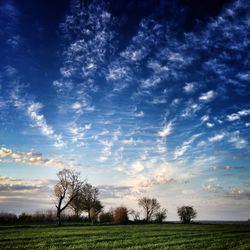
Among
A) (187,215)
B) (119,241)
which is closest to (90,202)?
(187,215)

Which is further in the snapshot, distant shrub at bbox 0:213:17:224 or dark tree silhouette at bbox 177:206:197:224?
dark tree silhouette at bbox 177:206:197:224

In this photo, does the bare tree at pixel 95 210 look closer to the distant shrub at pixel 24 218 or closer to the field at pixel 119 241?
the distant shrub at pixel 24 218

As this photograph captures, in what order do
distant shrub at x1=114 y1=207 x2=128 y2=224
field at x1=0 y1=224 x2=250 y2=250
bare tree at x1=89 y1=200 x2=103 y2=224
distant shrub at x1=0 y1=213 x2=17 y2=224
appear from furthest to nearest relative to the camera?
bare tree at x1=89 y1=200 x2=103 y2=224 → distant shrub at x1=114 y1=207 x2=128 y2=224 → distant shrub at x1=0 y1=213 x2=17 y2=224 → field at x1=0 y1=224 x2=250 y2=250

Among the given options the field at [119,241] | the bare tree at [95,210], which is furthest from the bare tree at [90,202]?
the field at [119,241]

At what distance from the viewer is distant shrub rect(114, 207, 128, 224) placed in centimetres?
8288

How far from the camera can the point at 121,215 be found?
83.9 m

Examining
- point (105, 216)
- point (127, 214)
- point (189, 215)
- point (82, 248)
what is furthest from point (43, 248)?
point (189, 215)

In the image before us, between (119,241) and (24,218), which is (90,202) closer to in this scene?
(24,218)

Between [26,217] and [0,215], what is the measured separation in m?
8.59

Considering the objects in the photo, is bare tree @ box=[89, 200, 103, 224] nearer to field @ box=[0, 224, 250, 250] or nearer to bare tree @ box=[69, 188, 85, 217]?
bare tree @ box=[69, 188, 85, 217]

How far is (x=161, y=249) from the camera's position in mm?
20781

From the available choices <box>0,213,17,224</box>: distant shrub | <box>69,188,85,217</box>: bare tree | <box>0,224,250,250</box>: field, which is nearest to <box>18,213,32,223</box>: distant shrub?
<box>0,213,17,224</box>: distant shrub

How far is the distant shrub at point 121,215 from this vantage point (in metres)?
82.9

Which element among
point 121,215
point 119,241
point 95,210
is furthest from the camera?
point 95,210
